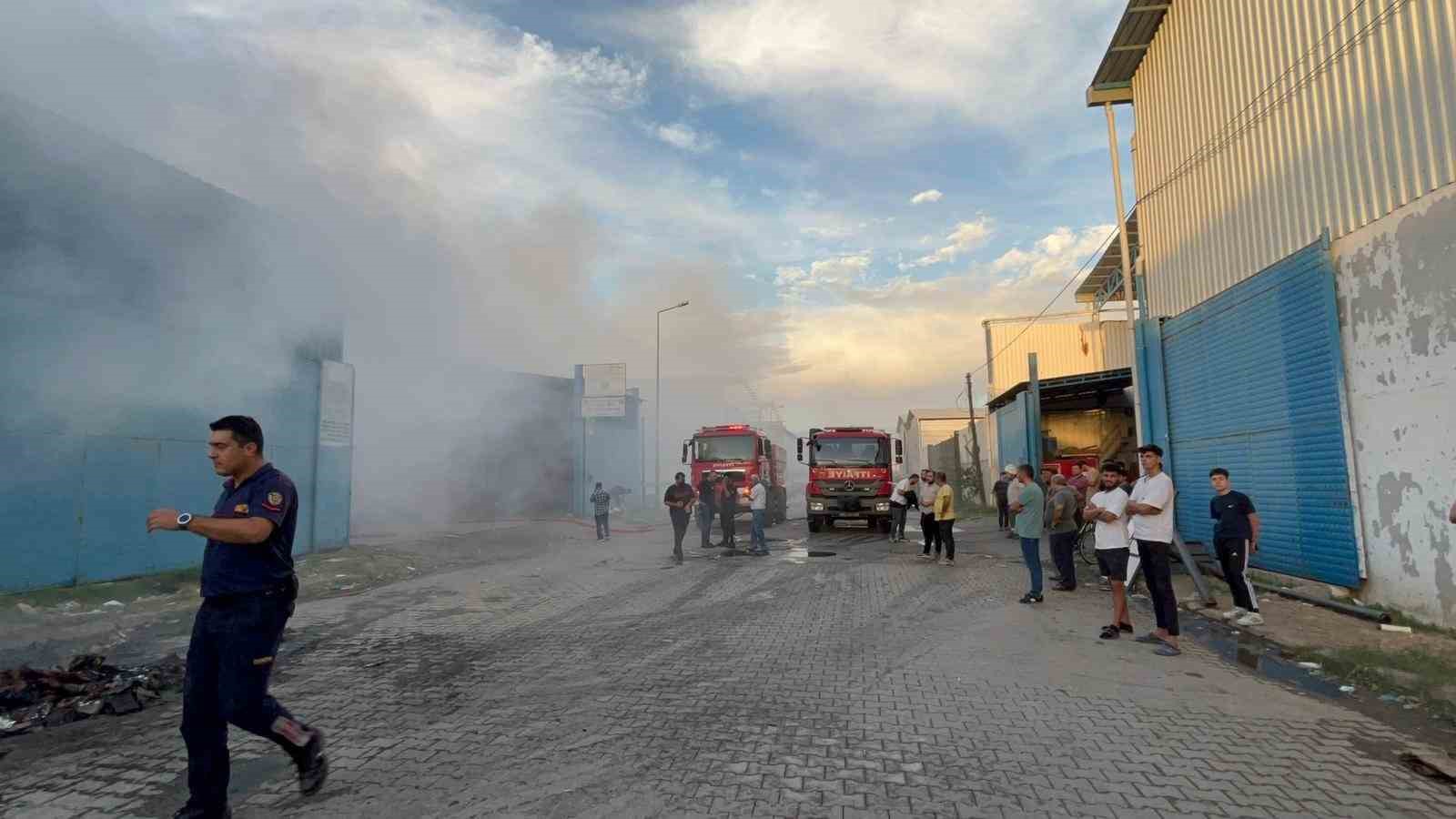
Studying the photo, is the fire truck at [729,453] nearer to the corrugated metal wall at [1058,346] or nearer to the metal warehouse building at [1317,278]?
the metal warehouse building at [1317,278]

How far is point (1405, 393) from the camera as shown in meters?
6.21

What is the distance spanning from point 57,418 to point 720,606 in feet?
25.1

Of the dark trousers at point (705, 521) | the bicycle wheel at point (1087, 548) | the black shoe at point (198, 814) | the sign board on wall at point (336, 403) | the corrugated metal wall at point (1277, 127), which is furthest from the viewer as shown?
the dark trousers at point (705, 521)

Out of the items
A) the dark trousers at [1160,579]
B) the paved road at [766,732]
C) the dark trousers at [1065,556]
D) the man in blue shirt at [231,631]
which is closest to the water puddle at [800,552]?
the dark trousers at [1065,556]

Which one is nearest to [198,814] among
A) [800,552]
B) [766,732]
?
[766,732]

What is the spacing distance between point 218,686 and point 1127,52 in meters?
13.8

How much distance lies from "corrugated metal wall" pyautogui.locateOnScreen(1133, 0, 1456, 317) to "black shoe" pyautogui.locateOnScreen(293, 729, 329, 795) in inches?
329

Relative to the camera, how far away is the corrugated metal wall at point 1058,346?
22.5 meters

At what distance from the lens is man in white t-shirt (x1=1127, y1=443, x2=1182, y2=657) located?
17.8ft

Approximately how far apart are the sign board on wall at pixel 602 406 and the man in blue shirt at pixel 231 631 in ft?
75.3

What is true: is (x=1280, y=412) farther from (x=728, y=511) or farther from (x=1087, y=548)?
(x=728, y=511)

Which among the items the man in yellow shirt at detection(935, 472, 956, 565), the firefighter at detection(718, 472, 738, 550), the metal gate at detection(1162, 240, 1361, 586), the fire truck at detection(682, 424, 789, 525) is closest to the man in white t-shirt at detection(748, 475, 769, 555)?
the firefighter at detection(718, 472, 738, 550)

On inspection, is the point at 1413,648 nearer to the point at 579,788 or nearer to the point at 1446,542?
the point at 1446,542

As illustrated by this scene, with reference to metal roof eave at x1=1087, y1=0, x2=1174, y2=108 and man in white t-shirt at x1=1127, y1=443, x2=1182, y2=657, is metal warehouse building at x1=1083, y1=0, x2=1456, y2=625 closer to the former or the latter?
metal roof eave at x1=1087, y1=0, x2=1174, y2=108
